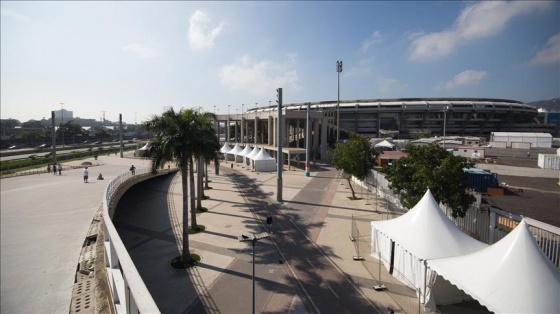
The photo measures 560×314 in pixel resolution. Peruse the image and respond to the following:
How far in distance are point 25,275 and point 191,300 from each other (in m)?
8.96

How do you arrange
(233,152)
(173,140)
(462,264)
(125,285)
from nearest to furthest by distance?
(125,285), (462,264), (173,140), (233,152)

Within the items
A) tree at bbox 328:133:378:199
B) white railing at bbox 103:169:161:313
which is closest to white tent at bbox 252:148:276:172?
tree at bbox 328:133:378:199

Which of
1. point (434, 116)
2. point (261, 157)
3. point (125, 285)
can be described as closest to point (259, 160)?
point (261, 157)

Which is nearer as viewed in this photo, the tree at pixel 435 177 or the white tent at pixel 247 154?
the tree at pixel 435 177

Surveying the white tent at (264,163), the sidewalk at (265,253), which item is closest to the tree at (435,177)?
the sidewalk at (265,253)

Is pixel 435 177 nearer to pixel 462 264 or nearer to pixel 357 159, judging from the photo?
pixel 462 264

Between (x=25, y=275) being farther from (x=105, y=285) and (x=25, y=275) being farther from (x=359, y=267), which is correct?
(x=359, y=267)

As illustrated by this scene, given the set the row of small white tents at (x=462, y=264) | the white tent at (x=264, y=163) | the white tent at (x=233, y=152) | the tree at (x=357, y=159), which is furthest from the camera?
the white tent at (x=233, y=152)

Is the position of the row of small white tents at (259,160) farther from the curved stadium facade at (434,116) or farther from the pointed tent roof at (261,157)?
the curved stadium facade at (434,116)

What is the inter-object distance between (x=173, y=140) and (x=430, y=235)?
14100 mm

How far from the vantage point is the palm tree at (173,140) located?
1573 cm

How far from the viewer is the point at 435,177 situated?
16.1 m

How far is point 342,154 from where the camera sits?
92.1 feet

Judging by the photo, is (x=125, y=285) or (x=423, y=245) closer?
(x=125, y=285)
